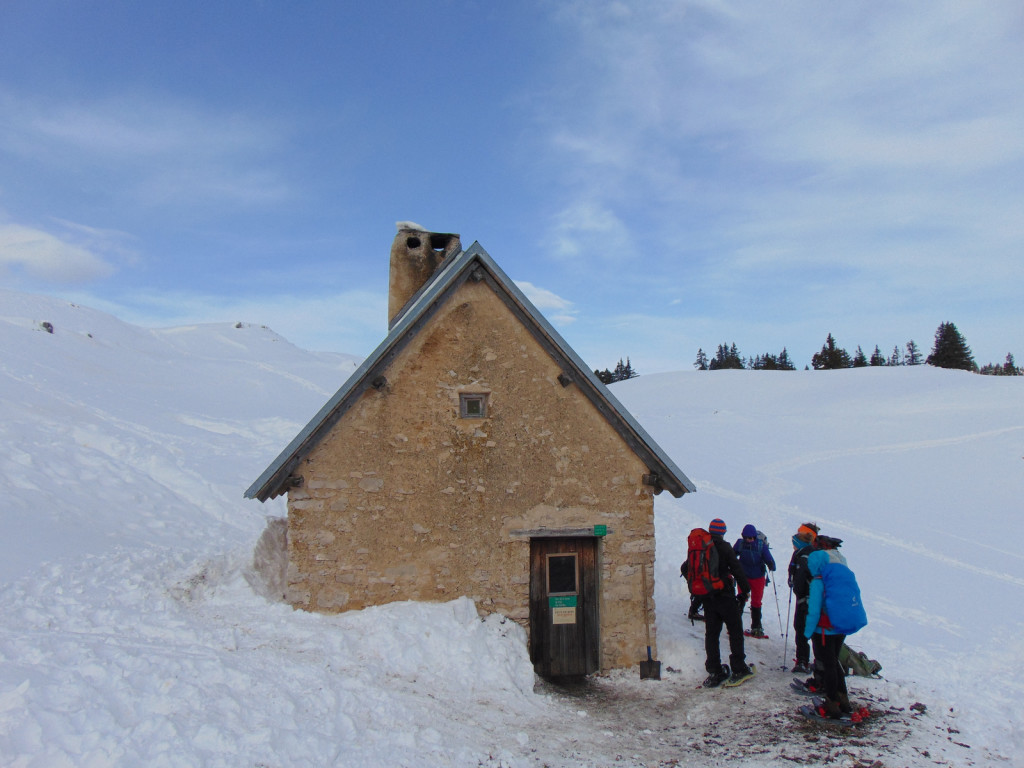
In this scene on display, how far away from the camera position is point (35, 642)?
6359 millimetres

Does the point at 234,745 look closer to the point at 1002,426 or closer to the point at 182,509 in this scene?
the point at 182,509

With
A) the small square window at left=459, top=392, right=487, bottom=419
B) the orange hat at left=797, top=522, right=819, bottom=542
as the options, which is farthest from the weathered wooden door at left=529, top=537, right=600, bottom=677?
the orange hat at left=797, top=522, right=819, bottom=542

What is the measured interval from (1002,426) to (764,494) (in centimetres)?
1917

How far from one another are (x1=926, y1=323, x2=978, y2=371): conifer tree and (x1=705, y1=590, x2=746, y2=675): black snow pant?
246ft

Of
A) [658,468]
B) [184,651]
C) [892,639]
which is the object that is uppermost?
[658,468]

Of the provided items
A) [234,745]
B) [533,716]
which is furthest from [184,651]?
[533,716]

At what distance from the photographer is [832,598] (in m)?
7.29

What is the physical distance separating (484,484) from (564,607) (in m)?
2.15

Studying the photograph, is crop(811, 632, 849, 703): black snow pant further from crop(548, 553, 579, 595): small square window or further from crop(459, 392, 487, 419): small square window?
crop(459, 392, 487, 419): small square window

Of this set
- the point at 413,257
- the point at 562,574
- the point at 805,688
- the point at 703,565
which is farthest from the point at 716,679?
the point at 413,257

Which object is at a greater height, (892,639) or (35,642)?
(35,642)

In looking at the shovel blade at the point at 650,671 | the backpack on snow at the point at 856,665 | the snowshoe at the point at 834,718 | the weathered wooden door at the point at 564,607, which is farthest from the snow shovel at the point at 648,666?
the backpack on snow at the point at 856,665

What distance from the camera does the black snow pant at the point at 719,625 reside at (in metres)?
8.67

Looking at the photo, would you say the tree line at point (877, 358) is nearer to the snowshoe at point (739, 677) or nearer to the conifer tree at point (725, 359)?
the conifer tree at point (725, 359)
